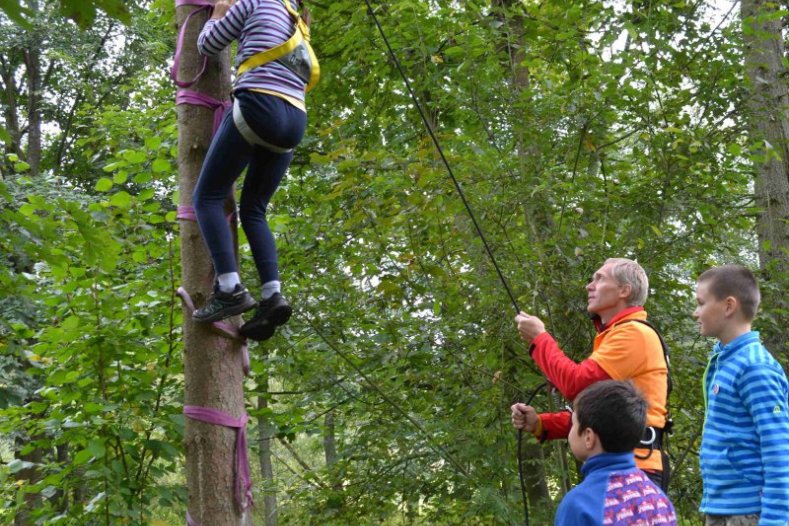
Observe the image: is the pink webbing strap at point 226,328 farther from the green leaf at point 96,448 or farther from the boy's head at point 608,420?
the green leaf at point 96,448

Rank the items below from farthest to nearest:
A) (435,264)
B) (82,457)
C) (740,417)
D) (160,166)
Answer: (435,264)
(160,166)
(82,457)
(740,417)

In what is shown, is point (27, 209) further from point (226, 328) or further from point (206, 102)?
point (226, 328)

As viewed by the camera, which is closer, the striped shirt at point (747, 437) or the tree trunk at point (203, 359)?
the tree trunk at point (203, 359)

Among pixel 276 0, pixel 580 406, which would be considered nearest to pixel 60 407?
pixel 276 0

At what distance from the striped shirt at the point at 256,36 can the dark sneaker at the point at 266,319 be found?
672mm

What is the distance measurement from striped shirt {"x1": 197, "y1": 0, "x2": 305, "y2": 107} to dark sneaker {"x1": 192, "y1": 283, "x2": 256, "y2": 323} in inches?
25.3

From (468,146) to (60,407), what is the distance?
8.58 feet

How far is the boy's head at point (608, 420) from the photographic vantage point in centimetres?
214

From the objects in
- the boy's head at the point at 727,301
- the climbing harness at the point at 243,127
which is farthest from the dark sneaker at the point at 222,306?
the boy's head at the point at 727,301

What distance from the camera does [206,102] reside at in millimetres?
2592

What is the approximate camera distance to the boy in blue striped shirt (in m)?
2.58

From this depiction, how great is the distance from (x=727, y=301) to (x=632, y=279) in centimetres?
38

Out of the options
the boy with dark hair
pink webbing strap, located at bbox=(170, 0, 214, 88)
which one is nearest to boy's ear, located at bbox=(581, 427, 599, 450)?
the boy with dark hair

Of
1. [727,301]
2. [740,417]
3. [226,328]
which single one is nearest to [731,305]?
[727,301]
